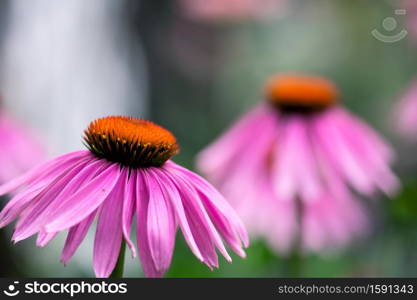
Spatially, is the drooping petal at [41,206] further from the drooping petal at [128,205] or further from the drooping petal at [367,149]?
the drooping petal at [367,149]

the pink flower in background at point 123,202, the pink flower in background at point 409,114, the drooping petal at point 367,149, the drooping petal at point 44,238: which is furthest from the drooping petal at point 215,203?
the pink flower in background at point 409,114

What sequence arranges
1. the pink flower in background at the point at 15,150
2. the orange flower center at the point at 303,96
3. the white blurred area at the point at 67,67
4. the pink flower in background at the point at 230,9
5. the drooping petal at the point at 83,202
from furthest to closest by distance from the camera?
1. the pink flower in background at the point at 230,9
2. the white blurred area at the point at 67,67
3. the orange flower center at the point at 303,96
4. the pink flower in background at the point at 15,150
5. the drooping petal at the point at 83,202

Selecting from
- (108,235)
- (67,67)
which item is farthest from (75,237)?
(67,67)

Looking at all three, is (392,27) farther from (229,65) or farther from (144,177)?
(229,65)

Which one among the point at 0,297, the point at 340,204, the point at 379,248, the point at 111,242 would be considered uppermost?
the point at 111,242

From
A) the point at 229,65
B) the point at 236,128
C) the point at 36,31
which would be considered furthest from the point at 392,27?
the point at 229,65

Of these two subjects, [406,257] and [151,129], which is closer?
[151,129]

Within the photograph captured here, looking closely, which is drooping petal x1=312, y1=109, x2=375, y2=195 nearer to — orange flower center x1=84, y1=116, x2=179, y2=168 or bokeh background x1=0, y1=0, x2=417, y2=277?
bokeh background x1=0, y1=0, x2=417, y2=277
